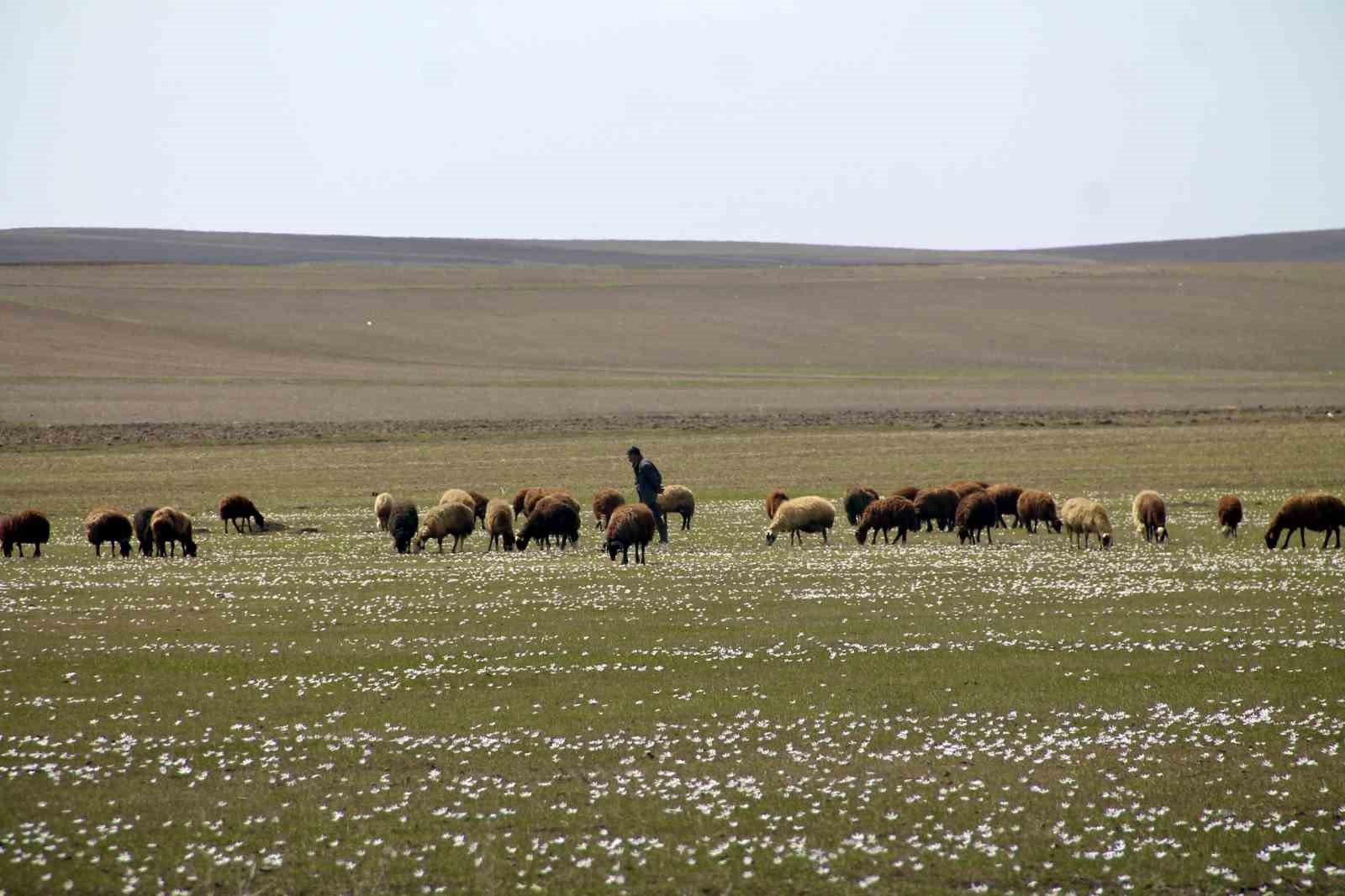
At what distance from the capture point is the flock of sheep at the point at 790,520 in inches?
987

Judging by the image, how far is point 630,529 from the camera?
→ 79.4 ft

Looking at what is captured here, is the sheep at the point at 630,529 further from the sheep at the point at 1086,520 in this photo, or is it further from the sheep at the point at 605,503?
the sheep at the point at 1086,520

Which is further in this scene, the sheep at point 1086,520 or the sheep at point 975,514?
the sheep at point 975,514

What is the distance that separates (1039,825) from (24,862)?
659cm

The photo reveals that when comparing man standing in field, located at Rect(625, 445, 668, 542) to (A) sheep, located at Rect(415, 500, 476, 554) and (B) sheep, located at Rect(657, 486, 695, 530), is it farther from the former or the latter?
(B) sheep, located at Rect(657, 486, 695, 530)

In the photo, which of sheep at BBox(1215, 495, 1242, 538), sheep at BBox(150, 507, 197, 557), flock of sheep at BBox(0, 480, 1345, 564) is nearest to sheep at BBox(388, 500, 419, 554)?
flock of sheep at BBox(0, 480, 1345, 564)

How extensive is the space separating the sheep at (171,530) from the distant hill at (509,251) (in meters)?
121

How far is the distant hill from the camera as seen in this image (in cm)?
15350

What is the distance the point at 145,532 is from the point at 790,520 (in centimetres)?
1312

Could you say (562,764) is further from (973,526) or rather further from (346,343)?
(346,343)

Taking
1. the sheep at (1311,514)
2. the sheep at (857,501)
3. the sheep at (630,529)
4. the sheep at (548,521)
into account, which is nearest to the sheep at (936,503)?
the sheep at (857,501)

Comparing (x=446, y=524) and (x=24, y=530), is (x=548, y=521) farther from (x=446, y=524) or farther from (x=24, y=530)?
(x=24, y=530)

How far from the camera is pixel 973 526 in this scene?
28109 mm

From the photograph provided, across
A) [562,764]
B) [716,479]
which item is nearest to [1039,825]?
[562,764]
